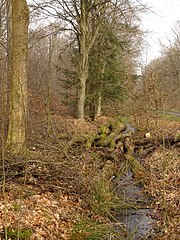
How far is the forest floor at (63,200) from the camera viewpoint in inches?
219

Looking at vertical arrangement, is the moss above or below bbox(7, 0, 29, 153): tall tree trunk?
below

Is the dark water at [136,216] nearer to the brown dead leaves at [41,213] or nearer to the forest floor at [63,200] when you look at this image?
the forest floor at [63,200]

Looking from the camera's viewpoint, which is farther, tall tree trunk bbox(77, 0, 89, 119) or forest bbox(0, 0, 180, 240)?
tall tree trunk bbox(77, 0, 89, 119)

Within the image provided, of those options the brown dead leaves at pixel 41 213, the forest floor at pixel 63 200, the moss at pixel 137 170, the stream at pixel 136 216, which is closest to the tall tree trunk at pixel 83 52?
the moss at pixel 137 170

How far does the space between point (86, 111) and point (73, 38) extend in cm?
585

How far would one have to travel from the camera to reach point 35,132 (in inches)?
443

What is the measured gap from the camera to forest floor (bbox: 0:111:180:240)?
557cm

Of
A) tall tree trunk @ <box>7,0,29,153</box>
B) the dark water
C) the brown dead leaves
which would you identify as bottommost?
the dark water

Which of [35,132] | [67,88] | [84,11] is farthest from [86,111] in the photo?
[35,132]

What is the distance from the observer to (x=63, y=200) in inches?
278

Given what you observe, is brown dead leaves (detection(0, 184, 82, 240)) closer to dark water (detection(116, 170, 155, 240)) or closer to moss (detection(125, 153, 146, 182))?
dark water (detection(116, 170, 155, 240))

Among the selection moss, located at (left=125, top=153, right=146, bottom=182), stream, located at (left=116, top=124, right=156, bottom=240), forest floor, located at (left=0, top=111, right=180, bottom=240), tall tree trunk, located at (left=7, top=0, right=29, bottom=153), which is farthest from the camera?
moss, located at (left=125, top=153, right=146, bottom=182)

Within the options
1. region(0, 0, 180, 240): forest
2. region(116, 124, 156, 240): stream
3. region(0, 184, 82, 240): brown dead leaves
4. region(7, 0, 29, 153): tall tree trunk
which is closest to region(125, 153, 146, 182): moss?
region(0, 0, 180, 240): forest

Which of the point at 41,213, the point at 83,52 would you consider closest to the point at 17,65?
the point at 41,213
